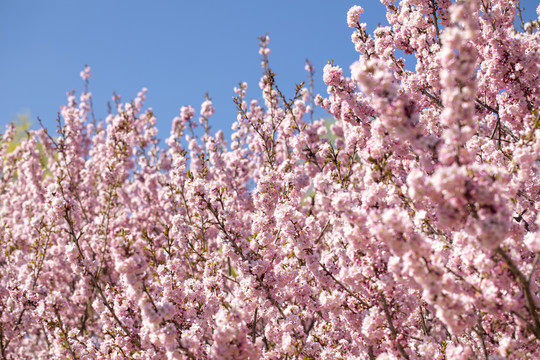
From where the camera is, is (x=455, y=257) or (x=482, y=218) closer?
(x=482, y=218)

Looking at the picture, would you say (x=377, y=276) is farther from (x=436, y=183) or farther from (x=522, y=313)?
(x=436, y=183)

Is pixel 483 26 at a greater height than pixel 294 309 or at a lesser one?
greater

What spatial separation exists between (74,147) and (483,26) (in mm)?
11696

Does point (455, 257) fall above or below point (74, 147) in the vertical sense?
below

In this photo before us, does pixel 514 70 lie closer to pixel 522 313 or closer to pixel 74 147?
pixel 522 313

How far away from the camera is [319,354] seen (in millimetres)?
4652

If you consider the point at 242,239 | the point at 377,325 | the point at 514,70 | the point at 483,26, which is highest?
the point at 483,26

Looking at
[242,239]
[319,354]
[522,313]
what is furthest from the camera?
[242,239]

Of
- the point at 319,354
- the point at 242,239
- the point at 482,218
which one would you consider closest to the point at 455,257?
the point at 482,218

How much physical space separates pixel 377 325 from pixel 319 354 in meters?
1.26

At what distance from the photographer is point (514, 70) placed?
489 centimetres

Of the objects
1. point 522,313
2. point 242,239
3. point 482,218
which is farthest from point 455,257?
point 242,239

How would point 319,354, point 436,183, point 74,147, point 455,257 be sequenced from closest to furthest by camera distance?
point 436,183, point 455,257, point 319,354, point 74,147

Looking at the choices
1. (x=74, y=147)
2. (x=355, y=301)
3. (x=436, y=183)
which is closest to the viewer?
(x=436, y=183)
